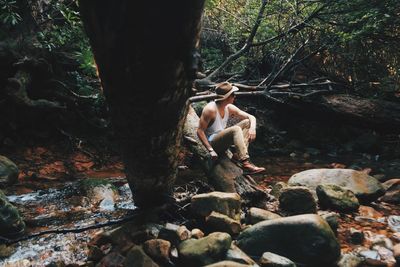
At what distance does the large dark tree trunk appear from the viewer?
216 centimetres

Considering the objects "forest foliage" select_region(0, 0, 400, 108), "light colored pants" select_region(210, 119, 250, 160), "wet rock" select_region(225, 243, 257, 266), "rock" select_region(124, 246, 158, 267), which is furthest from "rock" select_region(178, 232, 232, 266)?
"forest foliage" select_region(0, 0, 400, 108)

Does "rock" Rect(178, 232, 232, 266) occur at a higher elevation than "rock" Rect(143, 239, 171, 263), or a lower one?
higher

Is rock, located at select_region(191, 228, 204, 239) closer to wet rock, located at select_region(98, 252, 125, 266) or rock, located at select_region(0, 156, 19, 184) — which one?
wet rock, located at select_region(98, 252, 125, 266)

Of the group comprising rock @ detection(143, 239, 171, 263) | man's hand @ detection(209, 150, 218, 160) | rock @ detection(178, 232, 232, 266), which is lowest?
rock @ detection(143, 239, 171, 263)

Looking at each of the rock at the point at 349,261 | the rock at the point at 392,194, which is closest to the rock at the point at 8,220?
the rock at the point at 349,261

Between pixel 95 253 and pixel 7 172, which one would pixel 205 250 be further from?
pixel 7 172

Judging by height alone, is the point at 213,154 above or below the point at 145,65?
below

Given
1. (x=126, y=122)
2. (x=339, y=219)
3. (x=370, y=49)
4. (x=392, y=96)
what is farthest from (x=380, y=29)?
(x=126, y=122)

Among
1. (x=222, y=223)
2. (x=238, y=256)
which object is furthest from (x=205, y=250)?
(x=222, y=223)

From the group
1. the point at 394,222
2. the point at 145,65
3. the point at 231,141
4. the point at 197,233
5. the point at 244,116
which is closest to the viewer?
the point at 145,65

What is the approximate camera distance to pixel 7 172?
5.66 meters

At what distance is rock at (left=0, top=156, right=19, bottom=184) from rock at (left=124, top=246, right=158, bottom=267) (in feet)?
9.94

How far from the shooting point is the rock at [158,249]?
3.65 metres

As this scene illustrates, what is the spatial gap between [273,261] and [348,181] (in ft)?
8.76
